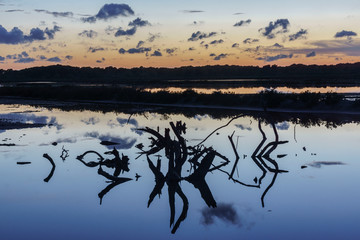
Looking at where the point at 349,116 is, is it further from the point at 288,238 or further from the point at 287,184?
the point at 288,238

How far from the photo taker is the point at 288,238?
24.1 feet

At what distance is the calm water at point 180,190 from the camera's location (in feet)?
26.0

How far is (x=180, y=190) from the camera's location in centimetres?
1003

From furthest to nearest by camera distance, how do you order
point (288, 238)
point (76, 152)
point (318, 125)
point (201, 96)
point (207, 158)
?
point (201, 96) → point (318, 125) → point (76, 152) → point (207, 158) → point (288, 238)

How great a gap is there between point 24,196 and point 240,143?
9074mm

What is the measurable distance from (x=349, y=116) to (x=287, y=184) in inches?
769

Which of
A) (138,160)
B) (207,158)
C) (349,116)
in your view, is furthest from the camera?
(349,116)

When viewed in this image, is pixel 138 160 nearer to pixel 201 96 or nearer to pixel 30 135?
pixel 30 135

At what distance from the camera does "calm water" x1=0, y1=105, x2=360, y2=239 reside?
7.91 meters

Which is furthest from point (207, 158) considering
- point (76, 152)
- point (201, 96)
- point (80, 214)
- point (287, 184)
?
point (201, 96)

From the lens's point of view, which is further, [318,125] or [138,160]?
[318,125]

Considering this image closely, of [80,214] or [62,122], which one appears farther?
[62,122]

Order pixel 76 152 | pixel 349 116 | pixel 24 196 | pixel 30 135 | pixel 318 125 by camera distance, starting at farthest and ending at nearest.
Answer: pixel 349 116
pixel 318 125
pixel 30 135
pixel 76 152
pixel 24 196

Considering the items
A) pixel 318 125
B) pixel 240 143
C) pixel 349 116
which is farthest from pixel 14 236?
pixel 349 116
